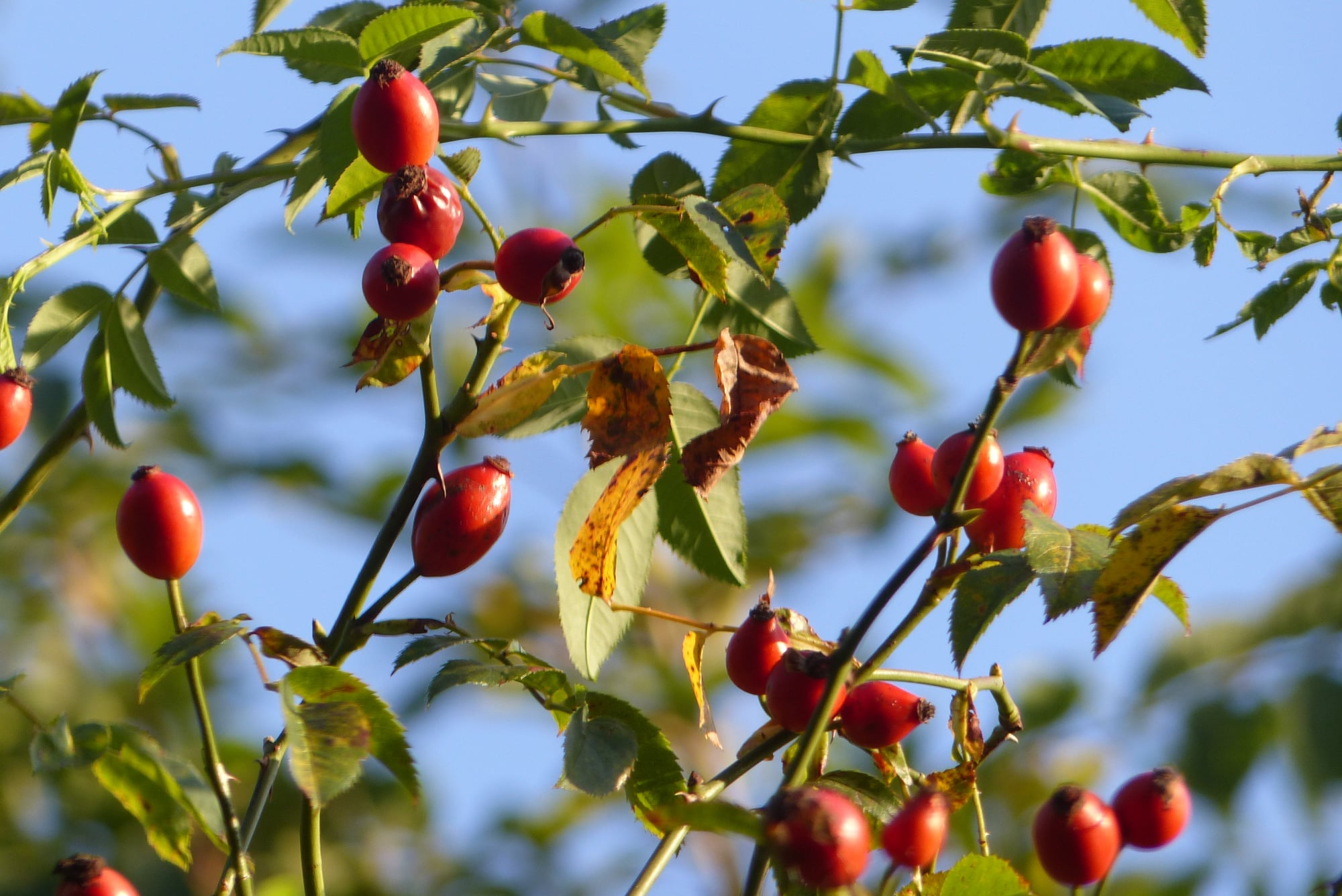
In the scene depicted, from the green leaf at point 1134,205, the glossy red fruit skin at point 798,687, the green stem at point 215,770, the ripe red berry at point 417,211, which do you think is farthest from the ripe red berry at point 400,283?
the green leaf at point 1134,205

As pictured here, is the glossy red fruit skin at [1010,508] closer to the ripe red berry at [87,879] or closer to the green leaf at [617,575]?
the green leaf at [617,575]

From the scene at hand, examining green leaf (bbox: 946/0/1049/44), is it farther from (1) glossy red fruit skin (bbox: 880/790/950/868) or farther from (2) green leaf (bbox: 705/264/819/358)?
Result: (1) glossy red fruit skin (bbox: 880/790/950/868)

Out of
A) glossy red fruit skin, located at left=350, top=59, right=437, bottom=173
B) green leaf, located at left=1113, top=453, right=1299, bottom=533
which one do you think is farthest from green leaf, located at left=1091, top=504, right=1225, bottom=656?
glossy red fruit skin, located at left=350, top=59, right=437, bottom=173

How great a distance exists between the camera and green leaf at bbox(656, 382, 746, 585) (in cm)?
146

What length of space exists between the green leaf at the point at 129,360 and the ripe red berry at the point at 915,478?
0.92 m

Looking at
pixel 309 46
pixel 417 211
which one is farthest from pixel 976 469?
pixel 309 46

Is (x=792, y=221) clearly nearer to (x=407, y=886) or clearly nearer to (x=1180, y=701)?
(x=1180, y=701)

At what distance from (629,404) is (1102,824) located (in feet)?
1.85

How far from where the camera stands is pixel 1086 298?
1.05 metres

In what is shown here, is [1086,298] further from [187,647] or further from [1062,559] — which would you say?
[187,647]

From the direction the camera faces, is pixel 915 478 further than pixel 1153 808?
Yes

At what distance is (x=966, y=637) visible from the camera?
1.11 metres

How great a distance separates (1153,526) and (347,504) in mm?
4046

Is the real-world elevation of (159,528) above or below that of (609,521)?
below
